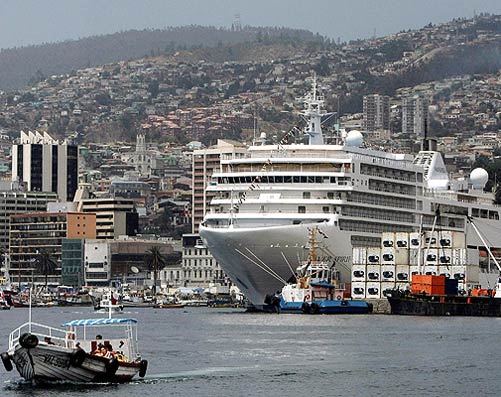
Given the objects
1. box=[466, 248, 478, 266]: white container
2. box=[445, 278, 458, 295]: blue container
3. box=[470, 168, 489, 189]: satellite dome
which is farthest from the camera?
box=[470, 168, 489, 189]: satellite dome

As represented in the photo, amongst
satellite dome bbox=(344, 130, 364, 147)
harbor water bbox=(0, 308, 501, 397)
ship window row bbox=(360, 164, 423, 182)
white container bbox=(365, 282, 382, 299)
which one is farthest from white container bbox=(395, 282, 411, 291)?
satellite dome bbox=(344, 130, 364, 147)

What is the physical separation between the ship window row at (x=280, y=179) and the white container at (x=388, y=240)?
4.50 m

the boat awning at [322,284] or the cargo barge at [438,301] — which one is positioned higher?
the boat awning at [322,284]

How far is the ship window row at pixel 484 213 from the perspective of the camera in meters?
140

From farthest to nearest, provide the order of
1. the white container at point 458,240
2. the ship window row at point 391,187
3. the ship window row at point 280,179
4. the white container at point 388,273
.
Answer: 1. the ship window row at point 391,187
2. the white container at point 458,240
3. the white container at point 388,273
4. the ship window row at point 280,179

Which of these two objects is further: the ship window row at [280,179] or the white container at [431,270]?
the white container at [431,270]

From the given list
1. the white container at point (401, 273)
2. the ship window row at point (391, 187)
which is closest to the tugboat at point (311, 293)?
the white container at point (401, 273)

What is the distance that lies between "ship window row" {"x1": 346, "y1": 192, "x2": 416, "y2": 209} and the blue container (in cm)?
961

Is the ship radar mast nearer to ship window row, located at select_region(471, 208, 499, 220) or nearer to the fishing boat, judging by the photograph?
ship window row, located at select_region(471, 208, 499, 220)

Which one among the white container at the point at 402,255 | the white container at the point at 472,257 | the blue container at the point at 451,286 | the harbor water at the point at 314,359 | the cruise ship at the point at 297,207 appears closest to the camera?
the harbor water at the point at 314,359

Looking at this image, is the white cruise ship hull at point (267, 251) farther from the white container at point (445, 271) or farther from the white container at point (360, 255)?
the white container at point (445, 271)

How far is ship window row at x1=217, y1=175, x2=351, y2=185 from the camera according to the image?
118375mm

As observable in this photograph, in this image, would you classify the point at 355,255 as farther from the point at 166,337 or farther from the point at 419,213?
the point at 166,337

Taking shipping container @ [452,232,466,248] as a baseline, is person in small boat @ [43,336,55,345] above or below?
below
